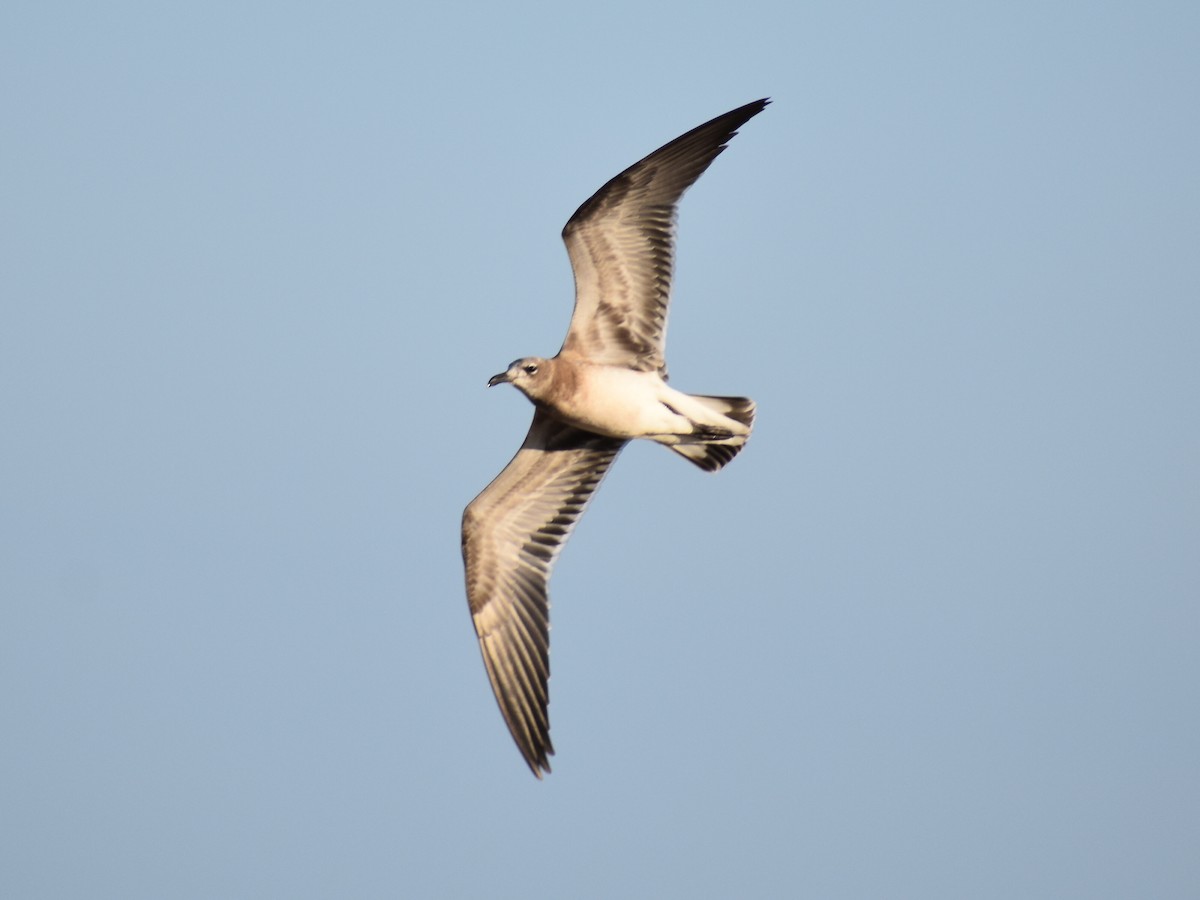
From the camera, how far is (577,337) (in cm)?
1811

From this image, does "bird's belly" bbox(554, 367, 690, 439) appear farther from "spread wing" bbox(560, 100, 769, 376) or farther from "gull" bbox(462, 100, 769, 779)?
"spread wing" bbox(560, 100, 769, 376)

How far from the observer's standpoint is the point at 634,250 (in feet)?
58.3

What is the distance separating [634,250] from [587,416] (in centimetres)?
167

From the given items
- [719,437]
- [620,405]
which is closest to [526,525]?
[620,405]

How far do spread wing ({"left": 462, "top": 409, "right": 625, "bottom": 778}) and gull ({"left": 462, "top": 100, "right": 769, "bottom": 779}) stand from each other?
1 centimetres

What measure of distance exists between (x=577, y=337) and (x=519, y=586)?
8.65 ft

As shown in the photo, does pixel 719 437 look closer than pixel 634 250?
No

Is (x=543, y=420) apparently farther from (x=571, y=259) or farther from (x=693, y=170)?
(x=693, y=170)

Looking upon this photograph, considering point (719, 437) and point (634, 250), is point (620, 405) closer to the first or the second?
point (719, 437)

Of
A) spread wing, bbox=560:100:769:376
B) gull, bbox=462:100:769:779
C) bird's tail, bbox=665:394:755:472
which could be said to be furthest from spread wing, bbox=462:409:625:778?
spread wing, bbox=560:100:769:376

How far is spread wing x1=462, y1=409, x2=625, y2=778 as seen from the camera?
61.0 feet

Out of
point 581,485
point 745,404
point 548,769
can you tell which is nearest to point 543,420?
point 581,485

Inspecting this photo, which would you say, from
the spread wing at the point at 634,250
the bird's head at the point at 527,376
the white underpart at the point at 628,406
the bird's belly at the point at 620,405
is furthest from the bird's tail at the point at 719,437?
the bird's head at the point at 527,376

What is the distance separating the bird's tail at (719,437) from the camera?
60.1 feet
